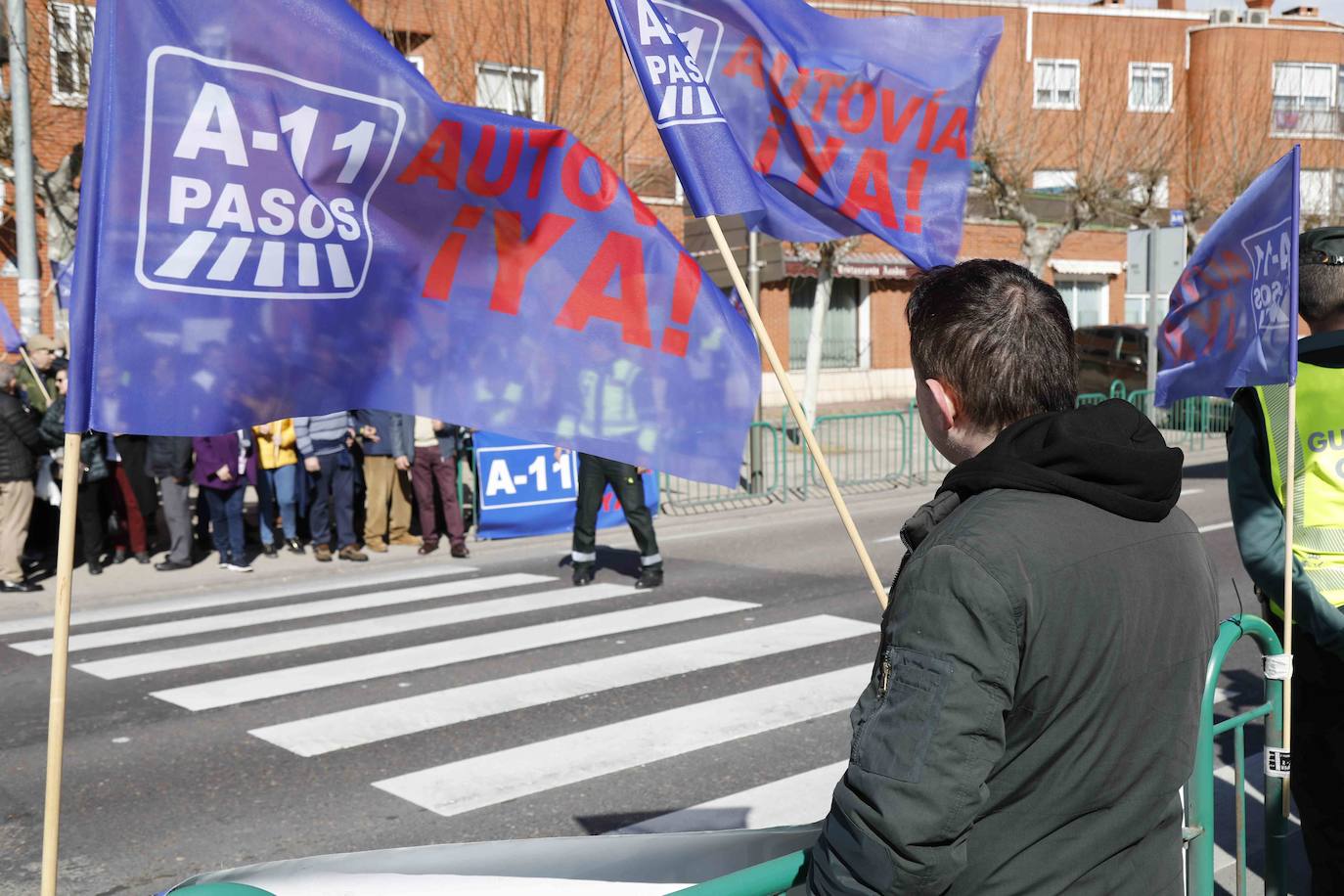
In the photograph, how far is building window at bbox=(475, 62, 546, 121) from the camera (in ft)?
53.7

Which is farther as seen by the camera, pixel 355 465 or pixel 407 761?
pixel 355 465

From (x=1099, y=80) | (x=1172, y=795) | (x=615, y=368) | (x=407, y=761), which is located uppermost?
(x=1099, y=80)

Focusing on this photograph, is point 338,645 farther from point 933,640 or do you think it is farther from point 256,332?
point 933,640

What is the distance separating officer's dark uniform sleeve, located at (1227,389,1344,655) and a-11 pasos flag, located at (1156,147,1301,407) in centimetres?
16

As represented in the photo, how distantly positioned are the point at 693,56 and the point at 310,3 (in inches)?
52.6

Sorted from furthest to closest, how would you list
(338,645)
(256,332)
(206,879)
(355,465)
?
(355,465)
(338,645)
(256,332)
(206,879)

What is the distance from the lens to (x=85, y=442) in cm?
1069

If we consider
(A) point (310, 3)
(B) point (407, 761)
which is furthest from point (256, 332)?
(B) point (407, 761)

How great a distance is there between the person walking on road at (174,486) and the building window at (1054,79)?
30.2 metres

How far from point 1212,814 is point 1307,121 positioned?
38574 millimetres

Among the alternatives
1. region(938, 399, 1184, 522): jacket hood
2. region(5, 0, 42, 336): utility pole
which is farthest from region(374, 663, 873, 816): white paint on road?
region(5, 0, 42, 336): utility pole

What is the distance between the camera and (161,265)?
2.55 metres

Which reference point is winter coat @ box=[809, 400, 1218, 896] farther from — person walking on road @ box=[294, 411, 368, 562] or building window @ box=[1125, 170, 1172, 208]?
building window @ box=[1125, 170, 1172, 208]

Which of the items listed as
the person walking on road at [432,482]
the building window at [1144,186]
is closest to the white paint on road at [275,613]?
the person walking on road at [432,482]
